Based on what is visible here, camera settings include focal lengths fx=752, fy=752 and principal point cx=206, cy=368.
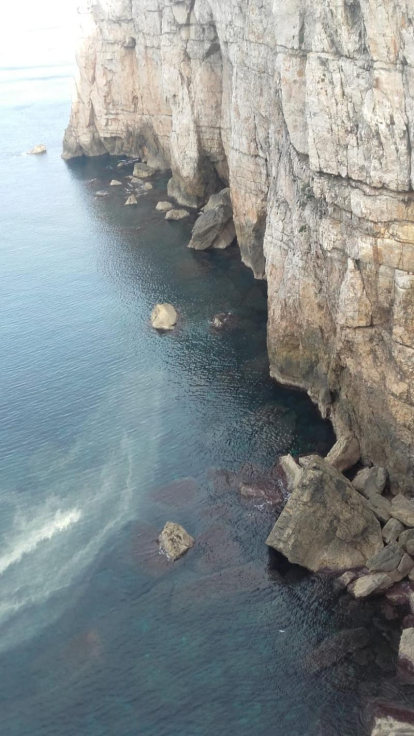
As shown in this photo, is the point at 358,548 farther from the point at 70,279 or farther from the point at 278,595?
the point at 70,279

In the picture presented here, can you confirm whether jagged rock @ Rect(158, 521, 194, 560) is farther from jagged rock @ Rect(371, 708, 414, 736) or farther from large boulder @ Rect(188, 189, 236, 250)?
large boulder @ Rect(188, 189, 236, 250)

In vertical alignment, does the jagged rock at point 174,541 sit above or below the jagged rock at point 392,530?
below

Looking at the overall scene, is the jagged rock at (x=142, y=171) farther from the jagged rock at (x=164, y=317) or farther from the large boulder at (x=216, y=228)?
the jagged rock at (x=164, y=317)

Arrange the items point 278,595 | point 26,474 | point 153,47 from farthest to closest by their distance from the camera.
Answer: point 153,47 < point 26,474 < point 278,595

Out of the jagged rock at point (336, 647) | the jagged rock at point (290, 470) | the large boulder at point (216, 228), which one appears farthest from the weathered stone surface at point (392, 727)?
the large boulder at point (216, 228)

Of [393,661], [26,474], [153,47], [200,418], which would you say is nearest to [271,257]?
[200,418]

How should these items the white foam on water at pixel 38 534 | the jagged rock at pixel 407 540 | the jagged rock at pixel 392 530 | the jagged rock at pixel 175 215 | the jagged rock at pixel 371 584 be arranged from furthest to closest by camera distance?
the jagged rock at pixel 175 215 < the white foam on water at pixel 38 534 < the jagged rock at pixel 392 530 < the jagged rock at pixel 407 540 < the jagged rock at pixel 371 584

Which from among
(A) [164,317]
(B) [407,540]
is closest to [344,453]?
(B) [407,540]
